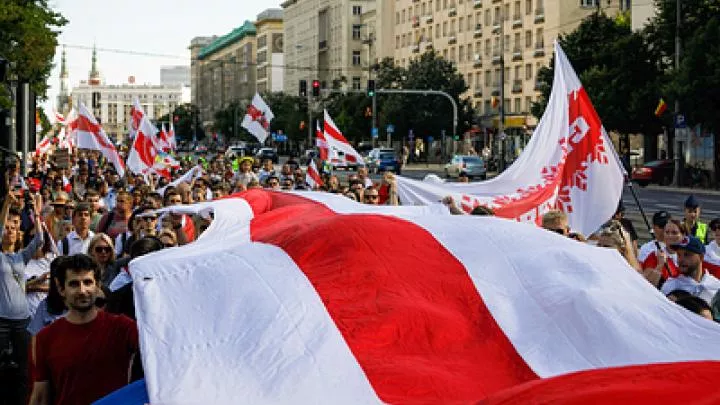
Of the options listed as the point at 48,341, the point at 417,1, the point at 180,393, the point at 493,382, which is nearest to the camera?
the point at 180,393

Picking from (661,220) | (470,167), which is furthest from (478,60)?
(661,220)

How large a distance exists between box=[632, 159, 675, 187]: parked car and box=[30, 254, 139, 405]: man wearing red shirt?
162ft

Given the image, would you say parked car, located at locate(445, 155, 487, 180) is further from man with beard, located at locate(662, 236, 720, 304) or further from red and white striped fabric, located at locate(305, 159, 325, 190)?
man with beard, located at locate(662, 236, 720, 304)

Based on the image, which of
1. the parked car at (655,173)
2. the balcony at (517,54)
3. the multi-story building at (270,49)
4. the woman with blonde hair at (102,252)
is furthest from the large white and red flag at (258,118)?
the multi-story building at (270,49)

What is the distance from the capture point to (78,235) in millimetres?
11602

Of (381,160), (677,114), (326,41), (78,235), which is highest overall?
(326,41)

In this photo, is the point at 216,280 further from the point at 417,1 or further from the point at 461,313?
the point at 417,1

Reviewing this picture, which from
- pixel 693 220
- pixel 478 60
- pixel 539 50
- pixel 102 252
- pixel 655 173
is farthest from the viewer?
pixel 478 60

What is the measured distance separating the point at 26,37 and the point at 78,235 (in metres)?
27.4

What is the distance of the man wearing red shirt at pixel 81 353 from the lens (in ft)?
19.6

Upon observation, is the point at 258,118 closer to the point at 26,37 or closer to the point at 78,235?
the point at 26,37

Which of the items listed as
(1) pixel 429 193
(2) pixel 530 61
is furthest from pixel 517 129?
(1) pixel 429 193

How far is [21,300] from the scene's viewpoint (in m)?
9.02

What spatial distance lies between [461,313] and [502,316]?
0.18 m
